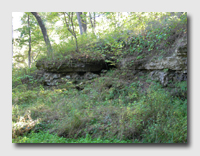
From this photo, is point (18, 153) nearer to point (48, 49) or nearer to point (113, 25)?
point (48, 49)

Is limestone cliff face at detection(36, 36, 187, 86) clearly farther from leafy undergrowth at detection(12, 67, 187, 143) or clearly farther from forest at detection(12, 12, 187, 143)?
leafy undergrowth at detection(12, 67, 187, 143)

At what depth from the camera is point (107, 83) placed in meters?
5.57

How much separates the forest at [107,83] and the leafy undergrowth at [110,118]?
21mm

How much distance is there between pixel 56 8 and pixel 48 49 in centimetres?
357

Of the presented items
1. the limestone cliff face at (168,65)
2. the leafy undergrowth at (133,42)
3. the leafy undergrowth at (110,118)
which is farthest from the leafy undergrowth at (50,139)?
the leafy undergrowth at (133,42)

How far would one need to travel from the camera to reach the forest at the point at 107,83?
323 cm

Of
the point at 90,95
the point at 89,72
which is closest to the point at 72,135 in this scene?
the point at 90,95

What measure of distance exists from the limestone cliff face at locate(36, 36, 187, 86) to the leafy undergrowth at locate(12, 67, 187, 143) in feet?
1.48

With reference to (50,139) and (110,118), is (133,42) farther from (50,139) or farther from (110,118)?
(50,139)

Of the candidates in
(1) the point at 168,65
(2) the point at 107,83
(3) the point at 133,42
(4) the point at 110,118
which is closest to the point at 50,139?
(4) the point at 110,118

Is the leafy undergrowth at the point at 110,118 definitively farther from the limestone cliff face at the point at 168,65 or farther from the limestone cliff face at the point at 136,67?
the limestone cliff face at the point at 136,67

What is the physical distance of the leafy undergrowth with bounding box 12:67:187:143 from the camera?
122 inches

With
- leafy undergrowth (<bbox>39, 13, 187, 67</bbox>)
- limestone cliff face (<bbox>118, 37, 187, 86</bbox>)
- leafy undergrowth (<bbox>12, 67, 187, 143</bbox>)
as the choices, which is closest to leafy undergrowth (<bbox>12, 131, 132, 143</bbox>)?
leafy undergrowth (<bbox>12, 67, 187, 143</bbox>)

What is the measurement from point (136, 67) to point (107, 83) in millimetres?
1369
